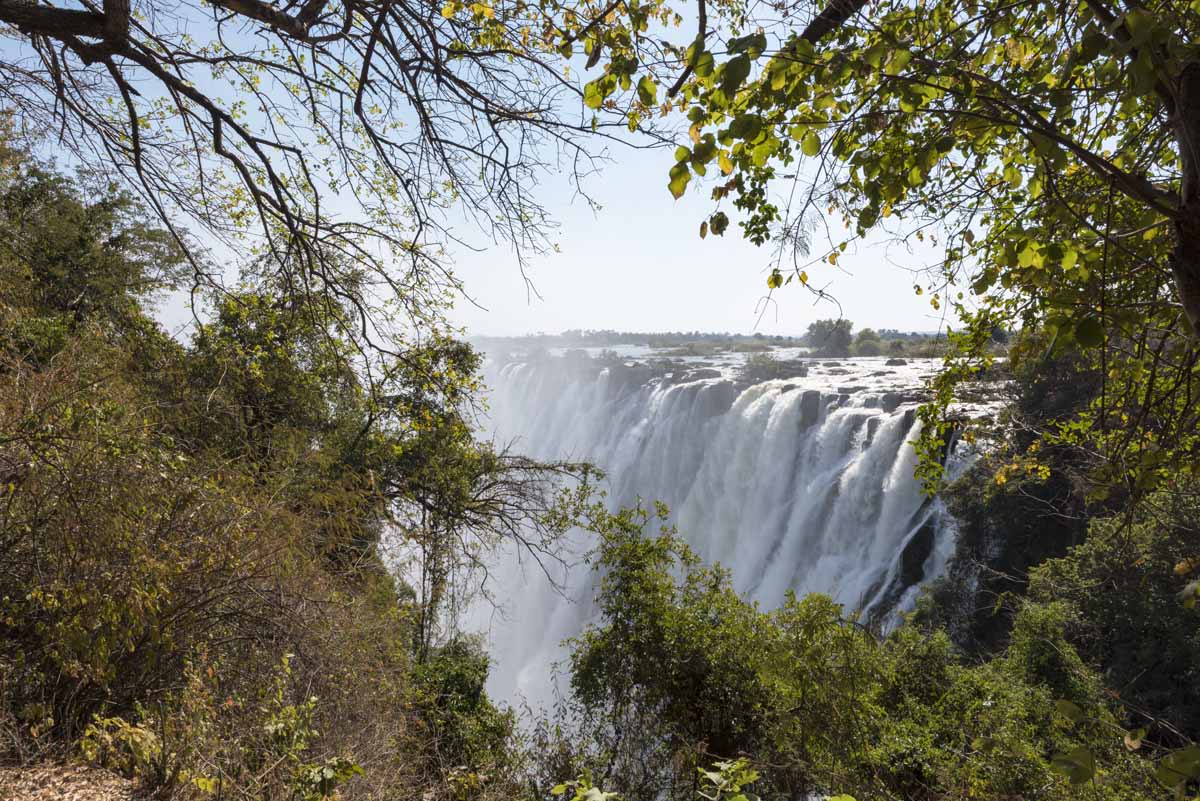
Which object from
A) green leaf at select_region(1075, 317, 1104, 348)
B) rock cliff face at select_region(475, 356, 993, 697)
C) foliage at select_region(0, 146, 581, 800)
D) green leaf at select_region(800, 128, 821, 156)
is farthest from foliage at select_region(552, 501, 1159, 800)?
green leaf at select_region(800, 128, 821, 156)

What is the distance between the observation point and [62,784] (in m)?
2.78

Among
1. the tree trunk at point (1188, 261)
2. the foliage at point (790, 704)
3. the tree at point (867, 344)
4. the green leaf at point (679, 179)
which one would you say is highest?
the tree at point (867, 344)

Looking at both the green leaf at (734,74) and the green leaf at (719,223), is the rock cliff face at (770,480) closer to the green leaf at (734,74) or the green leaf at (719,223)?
the green leaf at (719,223)

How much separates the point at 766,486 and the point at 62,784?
17.7 m

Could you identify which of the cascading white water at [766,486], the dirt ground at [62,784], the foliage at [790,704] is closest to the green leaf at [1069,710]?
the dirt ground at [62,784]

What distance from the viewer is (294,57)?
3324 millimetres

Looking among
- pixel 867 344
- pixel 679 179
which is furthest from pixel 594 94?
pixel 867 344

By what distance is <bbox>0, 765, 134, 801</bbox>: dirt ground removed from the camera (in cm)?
265

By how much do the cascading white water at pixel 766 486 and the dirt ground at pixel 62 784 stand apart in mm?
7066

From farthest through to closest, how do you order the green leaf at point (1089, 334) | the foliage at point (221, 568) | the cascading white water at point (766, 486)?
the cascading white water at point (766, 486), the foliage at point (221, 568), the green leaf at point (1089, 334)

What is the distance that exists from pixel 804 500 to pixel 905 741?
10.5 m

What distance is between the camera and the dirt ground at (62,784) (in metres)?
2.65

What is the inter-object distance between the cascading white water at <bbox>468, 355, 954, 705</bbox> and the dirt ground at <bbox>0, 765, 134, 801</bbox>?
23.2 ft

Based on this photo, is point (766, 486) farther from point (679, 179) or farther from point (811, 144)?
point (679, 179)
